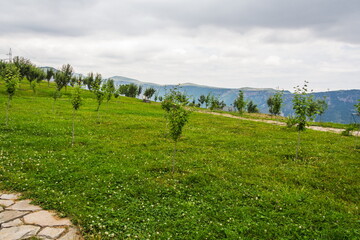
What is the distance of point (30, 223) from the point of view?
26.5 ft

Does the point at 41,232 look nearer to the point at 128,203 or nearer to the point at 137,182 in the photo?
the point at 128,203

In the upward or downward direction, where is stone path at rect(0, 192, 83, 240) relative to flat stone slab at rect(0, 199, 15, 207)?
downward

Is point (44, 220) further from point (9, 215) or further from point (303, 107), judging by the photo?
point (303, 107)

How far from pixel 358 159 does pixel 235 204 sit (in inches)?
592

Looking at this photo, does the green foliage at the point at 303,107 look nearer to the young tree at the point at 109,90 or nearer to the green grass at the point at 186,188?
the green grass at the point at 186,188

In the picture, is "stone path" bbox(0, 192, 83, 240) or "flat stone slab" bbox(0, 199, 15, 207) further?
"flat stone slab" bbox(0, 199, 15, 207)

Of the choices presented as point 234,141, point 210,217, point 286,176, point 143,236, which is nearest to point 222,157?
point 286,176

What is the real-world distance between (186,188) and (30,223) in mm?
7007

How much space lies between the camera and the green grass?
8562 millimetres

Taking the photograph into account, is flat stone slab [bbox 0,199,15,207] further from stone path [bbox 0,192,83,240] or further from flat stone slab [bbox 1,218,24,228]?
flat stone slab [bbox 1,218,24,228]

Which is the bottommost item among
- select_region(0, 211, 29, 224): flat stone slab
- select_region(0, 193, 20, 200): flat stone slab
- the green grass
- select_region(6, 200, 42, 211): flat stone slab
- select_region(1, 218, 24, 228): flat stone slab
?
select_region(1, 218, 24, 228): flat stone slab

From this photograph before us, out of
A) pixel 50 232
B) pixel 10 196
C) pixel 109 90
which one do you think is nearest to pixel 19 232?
pixel 50 232

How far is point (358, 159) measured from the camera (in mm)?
18594

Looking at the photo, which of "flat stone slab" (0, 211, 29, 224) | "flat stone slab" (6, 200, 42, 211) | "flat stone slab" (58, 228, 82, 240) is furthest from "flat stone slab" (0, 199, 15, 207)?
"flat stone slab" (58, 228, 82, 240)
